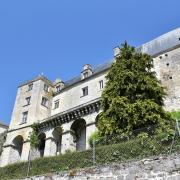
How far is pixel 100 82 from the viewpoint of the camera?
3728 cm

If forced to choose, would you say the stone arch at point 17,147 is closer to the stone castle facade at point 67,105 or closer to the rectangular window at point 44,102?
the stone castle facade at point 67,105

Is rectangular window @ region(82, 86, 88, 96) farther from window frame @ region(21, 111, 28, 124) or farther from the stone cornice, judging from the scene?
window frame @ region(21, 111, 28, 124)

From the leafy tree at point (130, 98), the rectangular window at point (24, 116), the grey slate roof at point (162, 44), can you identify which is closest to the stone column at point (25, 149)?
the rectangular window at point (24, 116)

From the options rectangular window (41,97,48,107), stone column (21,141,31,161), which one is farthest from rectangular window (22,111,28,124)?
stone column (21,141,31,161)

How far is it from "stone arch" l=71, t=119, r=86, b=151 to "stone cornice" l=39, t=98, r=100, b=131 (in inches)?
30.2

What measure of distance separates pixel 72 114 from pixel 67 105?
4.98m

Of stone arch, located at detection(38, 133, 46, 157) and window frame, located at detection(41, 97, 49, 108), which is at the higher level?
window frame, located at detection(41, 97, 49, 108)

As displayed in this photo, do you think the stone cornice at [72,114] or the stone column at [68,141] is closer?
the stone column at [68,141]

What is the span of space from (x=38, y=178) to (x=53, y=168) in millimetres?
988

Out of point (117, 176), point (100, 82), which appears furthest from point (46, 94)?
point (117, 176)

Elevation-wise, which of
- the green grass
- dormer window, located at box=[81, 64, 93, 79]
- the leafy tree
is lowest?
the green grass

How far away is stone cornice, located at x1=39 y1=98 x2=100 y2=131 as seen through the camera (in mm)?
32500

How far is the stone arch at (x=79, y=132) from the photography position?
3347 cm

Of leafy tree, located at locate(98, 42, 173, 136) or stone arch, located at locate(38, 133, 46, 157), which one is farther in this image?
stone arch, located at locate(38, 133, 46, 157)
